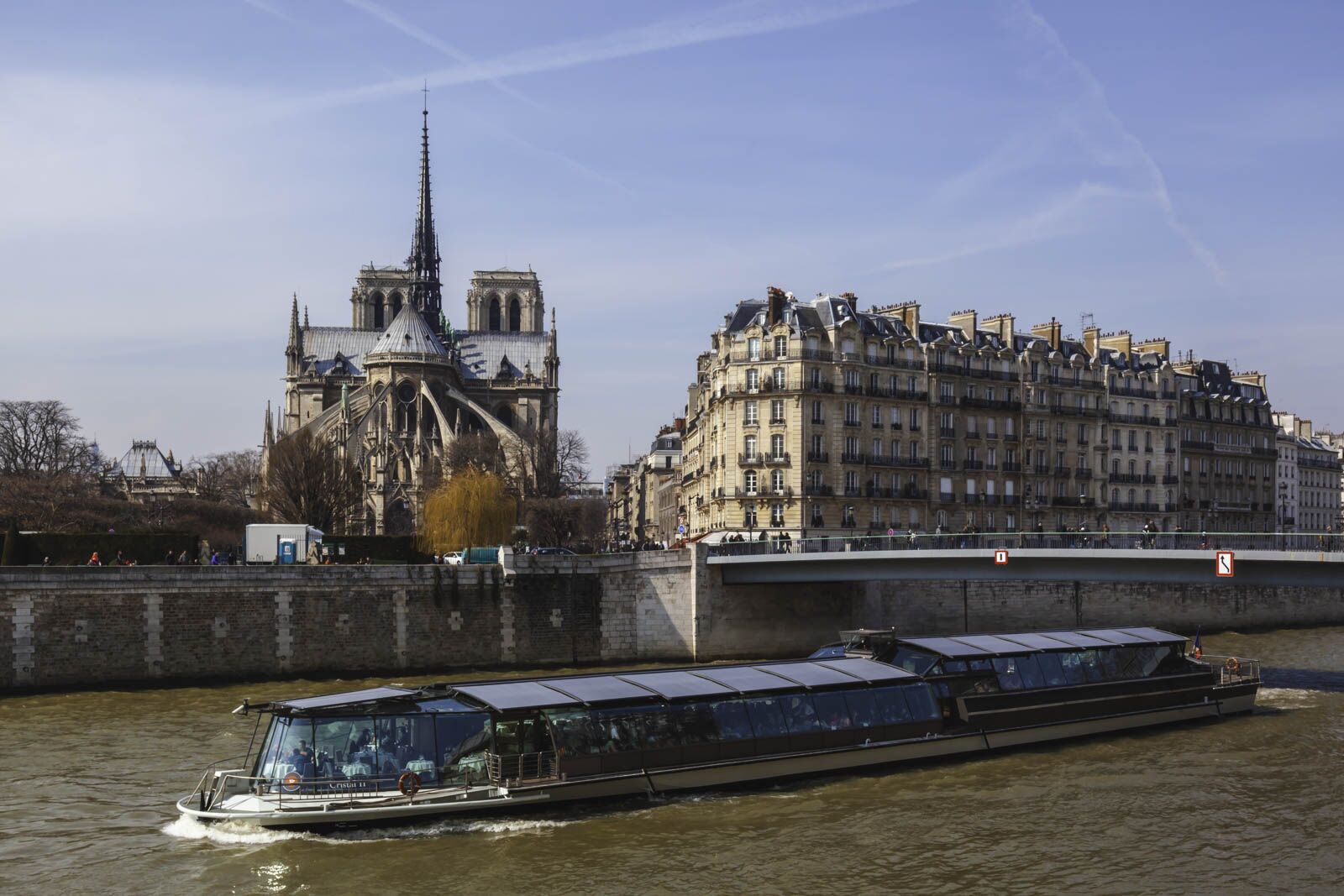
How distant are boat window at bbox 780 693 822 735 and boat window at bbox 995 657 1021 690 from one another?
204 inches

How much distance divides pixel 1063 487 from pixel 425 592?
1421 inches

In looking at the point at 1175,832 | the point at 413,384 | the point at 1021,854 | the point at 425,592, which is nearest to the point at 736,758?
the point at 1021,854

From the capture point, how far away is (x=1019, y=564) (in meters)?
40.4

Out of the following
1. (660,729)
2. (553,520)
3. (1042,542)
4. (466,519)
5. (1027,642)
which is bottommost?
(660,729)

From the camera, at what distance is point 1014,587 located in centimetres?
5528

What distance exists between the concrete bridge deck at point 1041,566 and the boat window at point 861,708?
12.0 metres

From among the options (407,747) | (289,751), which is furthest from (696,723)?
(289,751)

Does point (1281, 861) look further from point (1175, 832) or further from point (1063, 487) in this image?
point (1063, 487)

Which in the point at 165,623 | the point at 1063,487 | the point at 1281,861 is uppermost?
the point at 1063,487

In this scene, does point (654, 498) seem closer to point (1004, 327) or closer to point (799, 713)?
point (1004, 327)

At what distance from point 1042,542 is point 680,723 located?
24309mm

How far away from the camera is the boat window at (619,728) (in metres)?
24.1

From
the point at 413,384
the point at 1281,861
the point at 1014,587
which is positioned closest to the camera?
the point at 1281,861

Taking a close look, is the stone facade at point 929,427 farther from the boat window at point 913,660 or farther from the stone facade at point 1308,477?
the boat window at point 913,660
